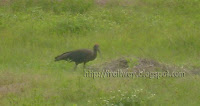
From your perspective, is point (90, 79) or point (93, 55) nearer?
point (90, 79)

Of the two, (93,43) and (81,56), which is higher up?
(81,56)

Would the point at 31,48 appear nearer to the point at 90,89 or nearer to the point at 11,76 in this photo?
the point at 11,76

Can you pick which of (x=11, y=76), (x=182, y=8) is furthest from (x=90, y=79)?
(x=182, y=8)

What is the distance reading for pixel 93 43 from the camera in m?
13.7

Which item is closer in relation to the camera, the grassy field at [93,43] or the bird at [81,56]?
the grassy field at [93,43]

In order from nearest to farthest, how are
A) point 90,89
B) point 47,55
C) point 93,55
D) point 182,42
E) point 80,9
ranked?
point 90,89, point 93,55, point 47,55, point 182,42, point 80,9

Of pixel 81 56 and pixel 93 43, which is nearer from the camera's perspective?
pixel 81 56

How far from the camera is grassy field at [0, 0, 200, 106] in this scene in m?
8.77

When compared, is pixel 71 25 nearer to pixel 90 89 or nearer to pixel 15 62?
pixel 15 62

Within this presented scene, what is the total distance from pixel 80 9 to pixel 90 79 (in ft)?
27.3

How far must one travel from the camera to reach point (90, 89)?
9.04 m

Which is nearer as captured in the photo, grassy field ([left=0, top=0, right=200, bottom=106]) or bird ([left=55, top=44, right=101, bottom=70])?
grassy field ([left=0, top=0, right=200, bottom=106])

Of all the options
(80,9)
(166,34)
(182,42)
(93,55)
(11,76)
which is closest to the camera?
(11,76)

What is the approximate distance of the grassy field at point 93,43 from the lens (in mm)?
8766
